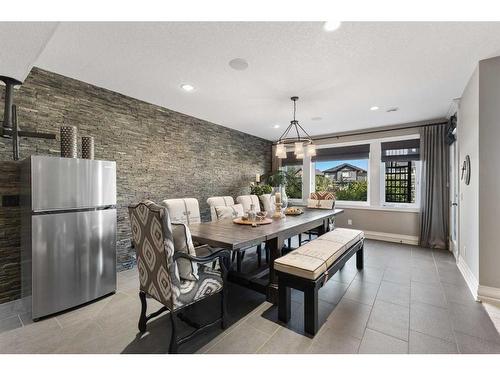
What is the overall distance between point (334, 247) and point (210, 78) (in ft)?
7.91

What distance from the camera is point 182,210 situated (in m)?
2.91

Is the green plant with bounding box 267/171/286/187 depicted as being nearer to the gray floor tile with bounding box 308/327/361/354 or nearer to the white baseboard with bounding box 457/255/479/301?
the white baseboard with bounding box 457/255/479/301

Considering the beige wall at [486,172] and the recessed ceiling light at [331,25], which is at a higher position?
the recessed ceiling light at [331,25]

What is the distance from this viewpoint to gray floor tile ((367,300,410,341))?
5.94ft

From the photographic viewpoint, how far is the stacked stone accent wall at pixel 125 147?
91.1 inches

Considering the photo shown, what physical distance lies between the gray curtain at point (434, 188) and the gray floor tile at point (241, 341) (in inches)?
164

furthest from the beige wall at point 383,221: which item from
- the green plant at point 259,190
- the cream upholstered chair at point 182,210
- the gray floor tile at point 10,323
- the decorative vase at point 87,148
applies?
the gray floor tile at point 10,323

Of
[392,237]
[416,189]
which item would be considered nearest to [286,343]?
A: [392,237]

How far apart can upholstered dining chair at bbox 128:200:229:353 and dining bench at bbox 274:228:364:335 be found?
0.53 m

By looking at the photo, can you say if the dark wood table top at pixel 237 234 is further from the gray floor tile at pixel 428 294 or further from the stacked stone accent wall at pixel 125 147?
the stacked stone accent wall at pixel 125 147

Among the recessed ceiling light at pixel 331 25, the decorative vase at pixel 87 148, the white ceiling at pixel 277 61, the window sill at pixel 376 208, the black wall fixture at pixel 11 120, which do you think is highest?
the white ceiling at pixel 277 61

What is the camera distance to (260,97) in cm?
325
